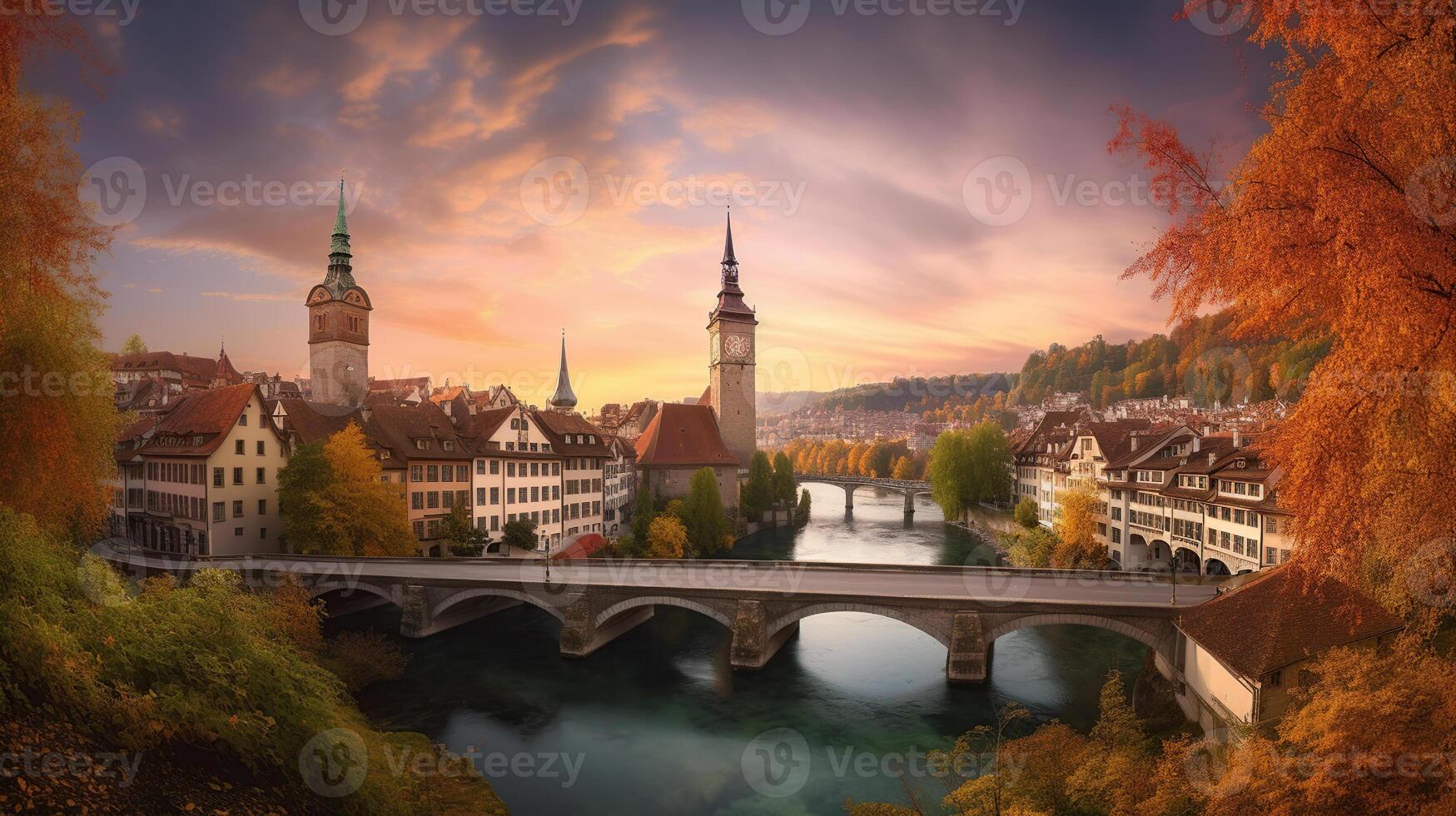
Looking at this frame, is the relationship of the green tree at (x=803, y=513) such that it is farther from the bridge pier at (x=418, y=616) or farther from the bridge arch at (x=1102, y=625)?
the bridge arch at (x=1102, y=625)

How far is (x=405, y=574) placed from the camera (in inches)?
1405

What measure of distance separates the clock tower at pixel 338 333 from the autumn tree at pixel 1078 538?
176 ft

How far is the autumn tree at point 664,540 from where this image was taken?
49.3 meters

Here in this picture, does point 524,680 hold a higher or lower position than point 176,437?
lower

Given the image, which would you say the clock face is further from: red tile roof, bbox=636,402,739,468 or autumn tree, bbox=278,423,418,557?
autumn tree, bbox=278,423,418,557

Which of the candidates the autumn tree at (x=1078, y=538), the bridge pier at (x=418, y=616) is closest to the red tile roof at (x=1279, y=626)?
the autumn tree at (x=1078, y=538)

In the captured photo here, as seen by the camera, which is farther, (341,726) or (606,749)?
(606,749)

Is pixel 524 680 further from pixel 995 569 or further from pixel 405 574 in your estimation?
pixel 995 569

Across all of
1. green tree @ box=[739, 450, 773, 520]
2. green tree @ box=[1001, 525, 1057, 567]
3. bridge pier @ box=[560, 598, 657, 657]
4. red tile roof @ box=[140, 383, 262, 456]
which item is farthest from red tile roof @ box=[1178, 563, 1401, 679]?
green tree @ box=[739, 450, 773, 520]

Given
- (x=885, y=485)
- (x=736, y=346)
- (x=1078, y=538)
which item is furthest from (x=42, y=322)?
A: (x=885, y=485)

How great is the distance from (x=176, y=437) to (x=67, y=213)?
36.3 m

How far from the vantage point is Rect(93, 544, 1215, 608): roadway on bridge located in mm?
30078

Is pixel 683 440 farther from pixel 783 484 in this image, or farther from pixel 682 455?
pixel 783 484

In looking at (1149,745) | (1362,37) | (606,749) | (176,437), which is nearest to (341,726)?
(606,749)
